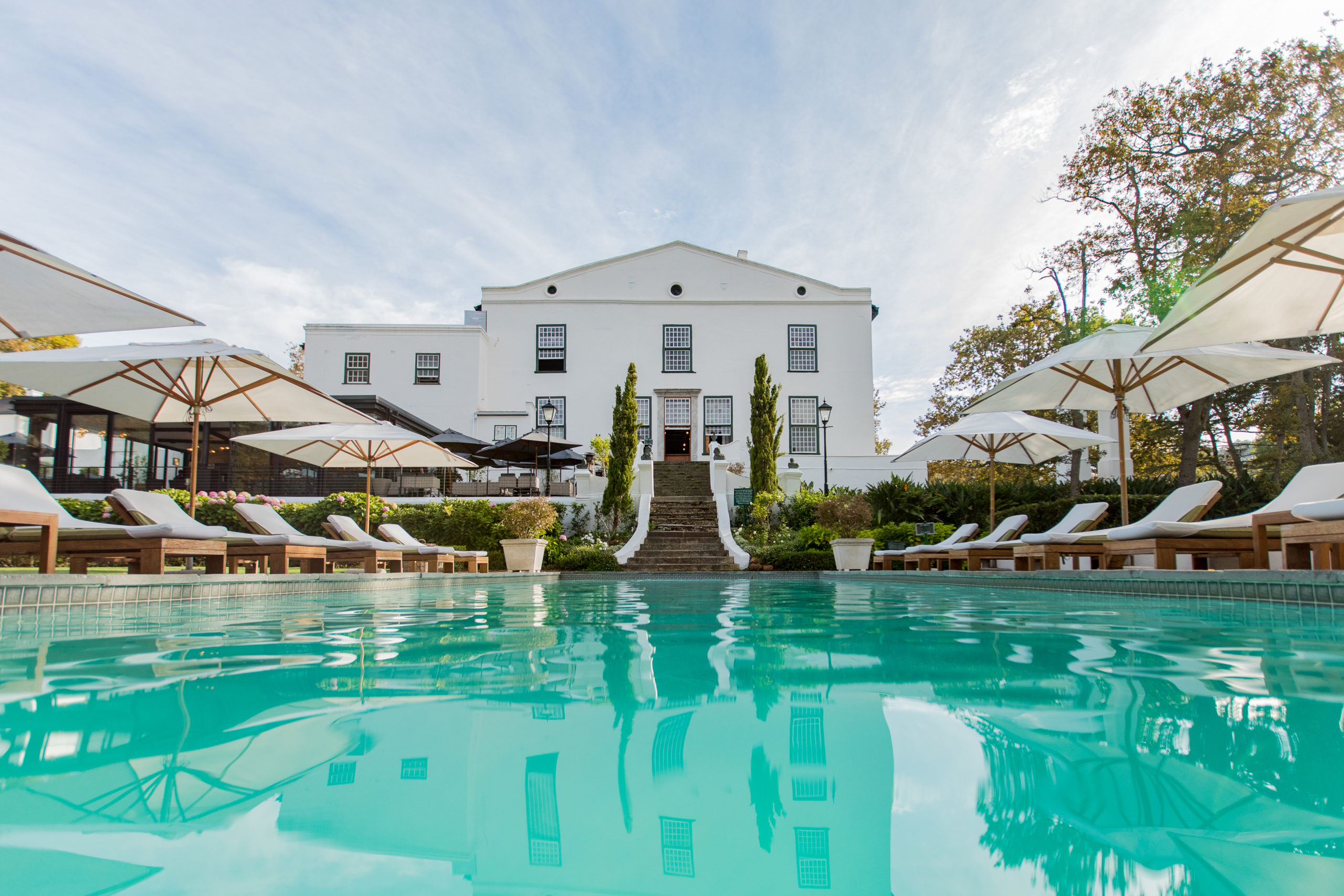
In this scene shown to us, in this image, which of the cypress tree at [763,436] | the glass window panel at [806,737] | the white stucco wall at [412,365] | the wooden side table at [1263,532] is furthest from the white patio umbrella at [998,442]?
the white stucco wall at [412,365]

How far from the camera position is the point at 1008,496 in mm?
17953

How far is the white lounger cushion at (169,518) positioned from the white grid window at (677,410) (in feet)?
71.0

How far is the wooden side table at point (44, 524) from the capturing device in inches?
201

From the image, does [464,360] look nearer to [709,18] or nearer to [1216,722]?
[709,18]

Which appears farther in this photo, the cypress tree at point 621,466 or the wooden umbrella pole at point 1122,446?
the cypress tree at point 621,466

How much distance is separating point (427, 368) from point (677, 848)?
29212 millimetres

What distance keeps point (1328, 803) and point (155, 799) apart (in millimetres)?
1966

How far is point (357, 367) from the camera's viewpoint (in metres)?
28.6

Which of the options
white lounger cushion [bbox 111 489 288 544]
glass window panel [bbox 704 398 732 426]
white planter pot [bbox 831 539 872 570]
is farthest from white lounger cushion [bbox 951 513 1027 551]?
glass window panel [bbox 704 398 732 426]

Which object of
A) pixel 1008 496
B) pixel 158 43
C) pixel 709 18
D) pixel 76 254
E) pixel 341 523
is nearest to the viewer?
pixel 341 523

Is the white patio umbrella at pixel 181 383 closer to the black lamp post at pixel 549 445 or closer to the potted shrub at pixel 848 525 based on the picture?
the potted shrub at pixel 848 525

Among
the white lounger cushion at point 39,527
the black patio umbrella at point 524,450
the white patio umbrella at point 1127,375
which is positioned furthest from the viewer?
the black patio umbrella at point 524,450

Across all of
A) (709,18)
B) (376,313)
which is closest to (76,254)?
(376,313)

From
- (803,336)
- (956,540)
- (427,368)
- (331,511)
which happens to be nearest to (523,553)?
(331,511)
